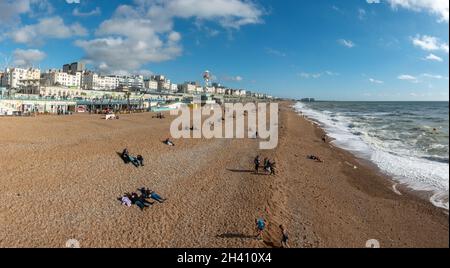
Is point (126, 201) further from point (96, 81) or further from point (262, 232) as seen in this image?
point (96, 81)

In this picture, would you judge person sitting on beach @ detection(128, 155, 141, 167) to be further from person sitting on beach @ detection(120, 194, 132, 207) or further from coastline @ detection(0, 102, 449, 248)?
person sitting on beach @ detection(120, 194, 132, 207)

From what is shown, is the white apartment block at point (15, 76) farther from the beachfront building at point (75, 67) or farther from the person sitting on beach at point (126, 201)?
the person sitting on beach at point (126, 201)

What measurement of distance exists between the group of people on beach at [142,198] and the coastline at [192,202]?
1.20ft

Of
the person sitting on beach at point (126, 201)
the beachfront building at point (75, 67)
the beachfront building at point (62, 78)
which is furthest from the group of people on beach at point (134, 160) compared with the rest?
the beachfront building at point (75, 67)

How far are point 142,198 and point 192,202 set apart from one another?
2175mm

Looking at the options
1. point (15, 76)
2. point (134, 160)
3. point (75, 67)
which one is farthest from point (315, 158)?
point (75, 67)

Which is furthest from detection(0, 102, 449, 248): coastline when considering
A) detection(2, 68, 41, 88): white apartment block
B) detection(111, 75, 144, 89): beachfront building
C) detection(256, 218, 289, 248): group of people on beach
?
detection(111, 75, 144, 89): beachfront building

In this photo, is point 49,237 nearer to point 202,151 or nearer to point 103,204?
point 103,204

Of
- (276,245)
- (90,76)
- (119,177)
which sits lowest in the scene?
(276,245)

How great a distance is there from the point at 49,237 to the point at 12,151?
10446 mm

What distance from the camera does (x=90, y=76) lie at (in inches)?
5477

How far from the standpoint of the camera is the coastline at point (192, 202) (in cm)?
1103

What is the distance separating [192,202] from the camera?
14.0m
